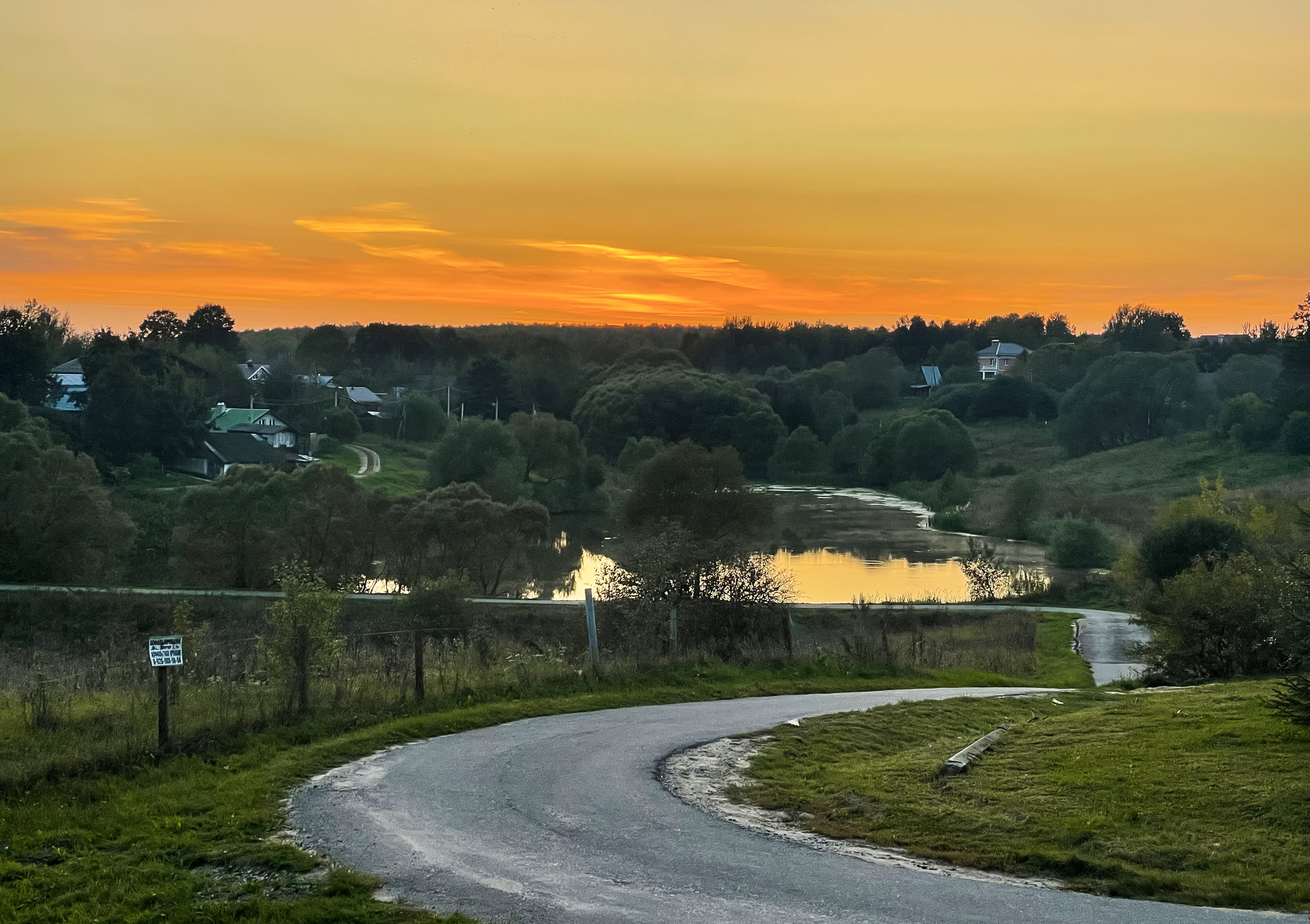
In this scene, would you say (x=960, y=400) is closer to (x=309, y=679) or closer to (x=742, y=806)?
(x=309, y=679)

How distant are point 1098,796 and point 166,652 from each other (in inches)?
419

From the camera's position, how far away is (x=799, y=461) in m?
120

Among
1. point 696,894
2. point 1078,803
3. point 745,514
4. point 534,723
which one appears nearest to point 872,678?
point 534,723

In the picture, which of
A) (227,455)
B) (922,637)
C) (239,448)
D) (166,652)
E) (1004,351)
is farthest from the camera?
(1004,351)

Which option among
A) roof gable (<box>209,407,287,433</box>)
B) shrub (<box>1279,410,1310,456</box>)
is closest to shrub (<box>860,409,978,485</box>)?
shrub (<box>1279,410,1310,456</box>)

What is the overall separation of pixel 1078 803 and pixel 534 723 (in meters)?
8.73

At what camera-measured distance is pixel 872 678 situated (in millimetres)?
26703

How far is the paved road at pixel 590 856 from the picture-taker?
9.42 meters

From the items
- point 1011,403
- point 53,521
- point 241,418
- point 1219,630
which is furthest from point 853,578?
point 1011,403

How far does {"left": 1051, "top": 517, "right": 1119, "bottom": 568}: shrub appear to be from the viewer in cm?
6712

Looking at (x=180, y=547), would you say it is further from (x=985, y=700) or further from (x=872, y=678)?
(x=985, y=700)

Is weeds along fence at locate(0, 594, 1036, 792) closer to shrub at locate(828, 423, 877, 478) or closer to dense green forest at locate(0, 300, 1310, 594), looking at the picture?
dense green forest at locate(0, 300, 1310, 594)

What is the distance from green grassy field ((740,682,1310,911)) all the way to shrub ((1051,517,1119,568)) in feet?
168

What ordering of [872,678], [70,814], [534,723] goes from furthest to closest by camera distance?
[872,678]
[534,723]
[70,814]
